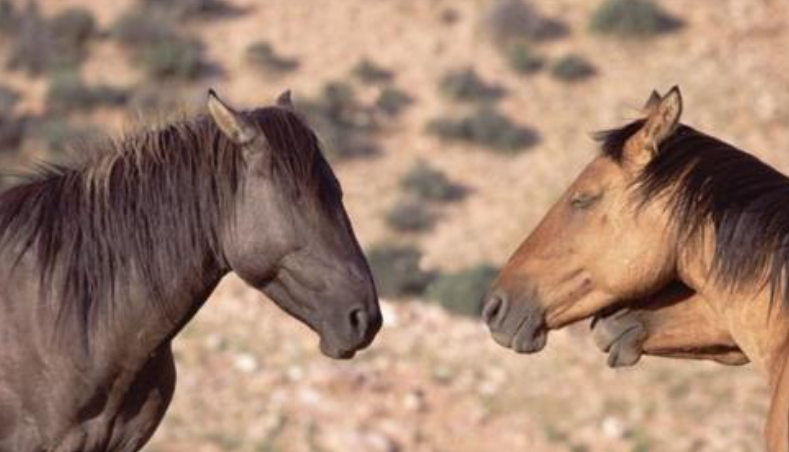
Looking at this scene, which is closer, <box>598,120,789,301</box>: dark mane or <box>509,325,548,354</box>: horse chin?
<box>598,120,789,301</box>: dark mane

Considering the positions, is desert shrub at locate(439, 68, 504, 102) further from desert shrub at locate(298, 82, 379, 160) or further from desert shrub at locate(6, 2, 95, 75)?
desert shrub at locate(6, 2, 95, 75)

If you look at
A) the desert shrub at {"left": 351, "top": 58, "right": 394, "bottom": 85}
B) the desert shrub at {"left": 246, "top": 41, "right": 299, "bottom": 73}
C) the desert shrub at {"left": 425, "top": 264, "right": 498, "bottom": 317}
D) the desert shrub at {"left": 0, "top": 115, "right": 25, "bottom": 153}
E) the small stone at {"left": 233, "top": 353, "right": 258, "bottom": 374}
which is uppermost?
the small stone at {"left": 233, "top": 353, "right": 258, "bottom": 374}

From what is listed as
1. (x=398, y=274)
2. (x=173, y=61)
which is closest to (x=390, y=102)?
(x=173, y=61)

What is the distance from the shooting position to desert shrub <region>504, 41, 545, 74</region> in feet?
84.5

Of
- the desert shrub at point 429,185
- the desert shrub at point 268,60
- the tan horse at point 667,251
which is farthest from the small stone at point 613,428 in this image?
the desert shrub at point 268,60

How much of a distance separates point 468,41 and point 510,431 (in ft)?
43.3

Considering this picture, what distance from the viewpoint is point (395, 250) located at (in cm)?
2061

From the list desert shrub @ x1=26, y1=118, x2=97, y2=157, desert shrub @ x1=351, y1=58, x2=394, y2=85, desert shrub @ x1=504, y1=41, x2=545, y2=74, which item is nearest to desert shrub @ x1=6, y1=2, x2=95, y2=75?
desert shrub @ x1=26, y1=118, x2=97, y2=157

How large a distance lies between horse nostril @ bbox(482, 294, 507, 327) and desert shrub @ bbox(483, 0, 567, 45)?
65.5 feet

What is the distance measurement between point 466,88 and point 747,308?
Answer: 19.4 metres

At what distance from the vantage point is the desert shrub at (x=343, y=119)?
77.0ft

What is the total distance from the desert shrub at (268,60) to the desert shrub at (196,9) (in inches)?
66.3

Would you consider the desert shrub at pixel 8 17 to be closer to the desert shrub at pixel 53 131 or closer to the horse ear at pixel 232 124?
the desert shrub at pixel 53 131

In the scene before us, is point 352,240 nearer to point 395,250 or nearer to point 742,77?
point 395,250
